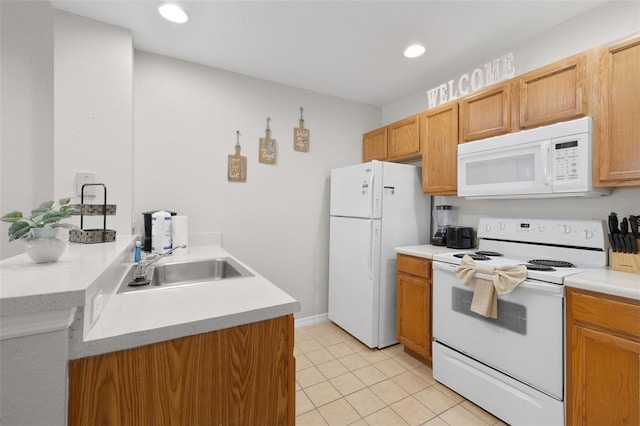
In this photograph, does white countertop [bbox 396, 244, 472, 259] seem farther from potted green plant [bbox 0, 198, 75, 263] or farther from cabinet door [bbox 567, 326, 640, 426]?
potted green plant [bbox 0, 198, 75, 263]

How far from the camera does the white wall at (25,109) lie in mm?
1646

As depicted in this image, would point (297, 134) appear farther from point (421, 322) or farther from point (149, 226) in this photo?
point (421, 322)

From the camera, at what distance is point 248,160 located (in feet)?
8.82

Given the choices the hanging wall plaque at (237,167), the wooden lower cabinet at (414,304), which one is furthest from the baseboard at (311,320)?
the hanging wall plaque at (237,167)

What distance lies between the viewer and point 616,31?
1.68m

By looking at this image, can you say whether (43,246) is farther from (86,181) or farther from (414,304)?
(414,304)

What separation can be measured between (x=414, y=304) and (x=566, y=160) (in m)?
1.42

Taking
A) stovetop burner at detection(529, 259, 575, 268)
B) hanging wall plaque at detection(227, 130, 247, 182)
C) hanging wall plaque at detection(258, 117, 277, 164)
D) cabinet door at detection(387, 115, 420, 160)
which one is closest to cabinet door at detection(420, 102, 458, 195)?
cabinet door at detection(387, 115, 420, 160)

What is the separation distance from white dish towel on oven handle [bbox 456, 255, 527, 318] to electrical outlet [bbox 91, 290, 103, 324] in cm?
183

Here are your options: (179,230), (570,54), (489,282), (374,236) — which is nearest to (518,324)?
(489,282)

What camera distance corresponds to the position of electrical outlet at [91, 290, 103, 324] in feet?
2.57

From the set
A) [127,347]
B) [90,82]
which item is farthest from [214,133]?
[127,347]

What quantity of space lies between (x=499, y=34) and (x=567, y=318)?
1.95 m

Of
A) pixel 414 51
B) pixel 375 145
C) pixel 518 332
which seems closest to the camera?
pixel 518 332
